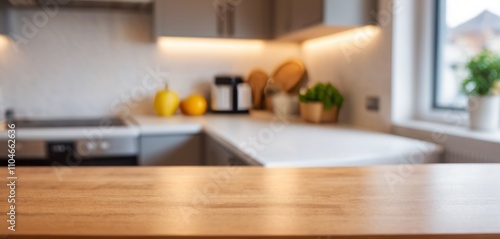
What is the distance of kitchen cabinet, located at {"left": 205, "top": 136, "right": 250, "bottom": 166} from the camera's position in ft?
5.27

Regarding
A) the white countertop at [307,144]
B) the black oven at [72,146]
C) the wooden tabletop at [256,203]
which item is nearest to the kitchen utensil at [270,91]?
the white countertop at [307,144]

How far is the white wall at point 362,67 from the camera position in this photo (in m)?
1.91

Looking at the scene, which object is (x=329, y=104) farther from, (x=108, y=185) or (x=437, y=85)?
(x=108, y=185)

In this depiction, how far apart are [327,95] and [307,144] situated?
2.57 feet

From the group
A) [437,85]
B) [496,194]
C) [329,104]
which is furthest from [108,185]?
[329,104]

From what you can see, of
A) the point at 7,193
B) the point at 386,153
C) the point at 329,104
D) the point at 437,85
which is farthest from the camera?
the point at 329,104

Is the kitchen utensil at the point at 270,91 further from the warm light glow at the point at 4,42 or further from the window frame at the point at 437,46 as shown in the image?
the warm light glow at the point at 4,42

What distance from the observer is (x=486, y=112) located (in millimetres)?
1467

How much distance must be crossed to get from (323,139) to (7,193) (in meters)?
1.23

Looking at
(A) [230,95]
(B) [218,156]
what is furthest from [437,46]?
(A) [230,95]

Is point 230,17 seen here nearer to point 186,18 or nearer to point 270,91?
point 186,18

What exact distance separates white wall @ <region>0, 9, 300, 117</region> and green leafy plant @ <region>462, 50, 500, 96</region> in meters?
1.80

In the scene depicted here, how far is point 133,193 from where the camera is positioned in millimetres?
619

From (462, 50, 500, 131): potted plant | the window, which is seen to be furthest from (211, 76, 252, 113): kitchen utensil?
(462, 50, 500, 131): potted plant
